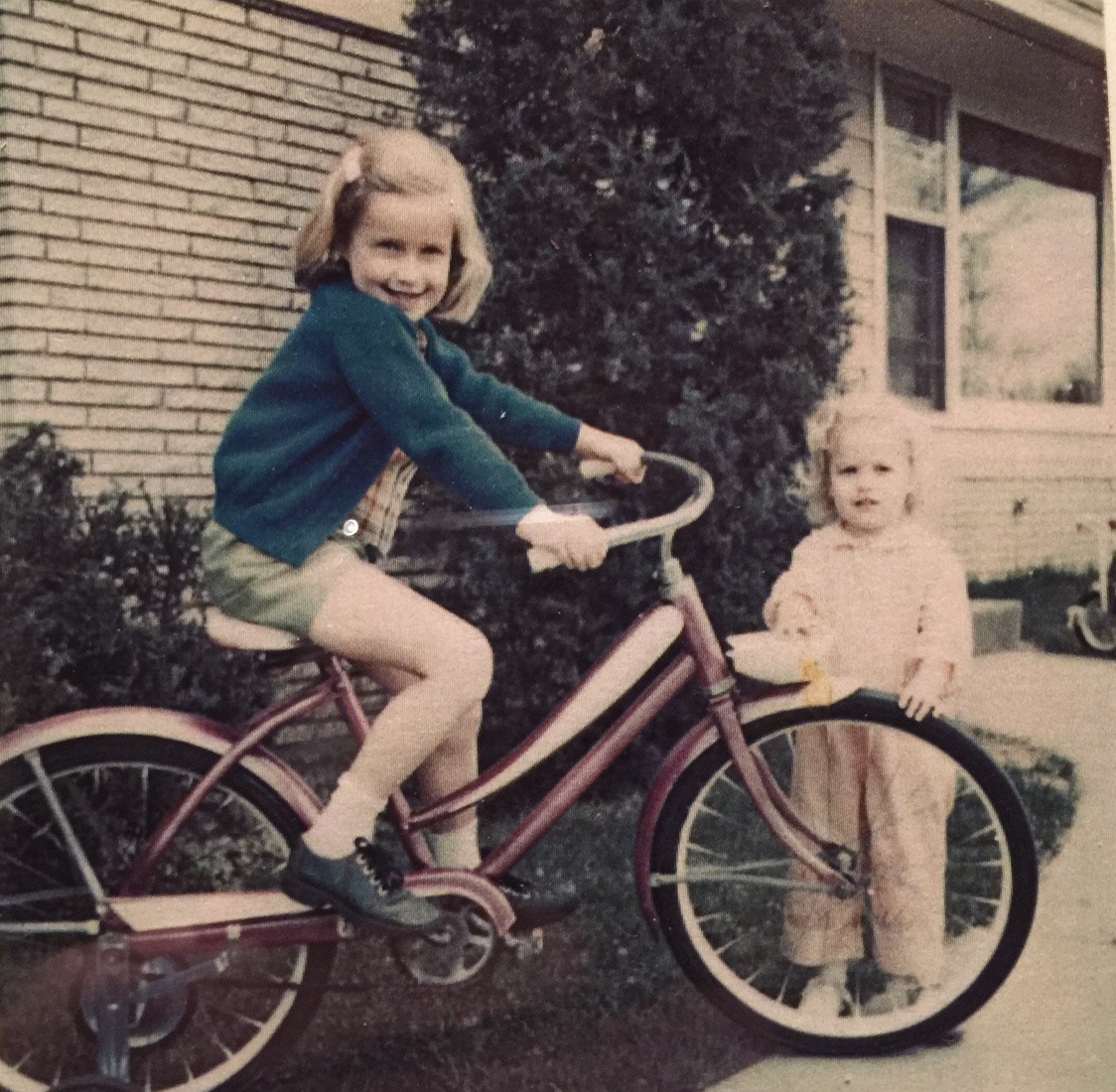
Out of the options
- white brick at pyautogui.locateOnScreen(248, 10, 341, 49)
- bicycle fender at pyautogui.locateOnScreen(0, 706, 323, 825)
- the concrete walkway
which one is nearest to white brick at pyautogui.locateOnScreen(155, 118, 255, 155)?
white brick at pyautogui.locateOnScreen(248, 10, 341, 49)

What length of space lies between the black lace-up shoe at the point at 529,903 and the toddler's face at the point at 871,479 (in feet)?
3.09

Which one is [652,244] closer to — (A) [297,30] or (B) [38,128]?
(A) [297,30]

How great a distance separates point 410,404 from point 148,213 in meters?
0.65

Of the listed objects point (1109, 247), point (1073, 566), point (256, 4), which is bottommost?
point (1073, 566)

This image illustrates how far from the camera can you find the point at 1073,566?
297 cm

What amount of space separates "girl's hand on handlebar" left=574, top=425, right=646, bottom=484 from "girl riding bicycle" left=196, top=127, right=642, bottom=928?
0.24 meters

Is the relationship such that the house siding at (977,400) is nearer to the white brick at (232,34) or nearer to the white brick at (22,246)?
the white brick at (232,34)

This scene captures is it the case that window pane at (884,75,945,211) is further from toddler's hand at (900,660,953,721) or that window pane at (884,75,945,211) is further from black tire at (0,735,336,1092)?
black tire at (0,735,336,1092)

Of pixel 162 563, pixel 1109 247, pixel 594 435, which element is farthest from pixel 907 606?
pixel 162 563

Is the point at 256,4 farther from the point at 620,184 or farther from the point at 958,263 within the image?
the point at 958,263

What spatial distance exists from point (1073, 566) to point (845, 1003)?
4.15 ft

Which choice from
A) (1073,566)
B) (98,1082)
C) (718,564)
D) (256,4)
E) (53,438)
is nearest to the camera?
(98,1082)

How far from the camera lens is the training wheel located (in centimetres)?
215

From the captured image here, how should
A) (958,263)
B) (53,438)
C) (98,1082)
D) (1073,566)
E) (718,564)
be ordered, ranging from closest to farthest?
1. (98,1082)
2. (53,438)
3. (718,564)
4. (1073,566)
5. (958,263)
